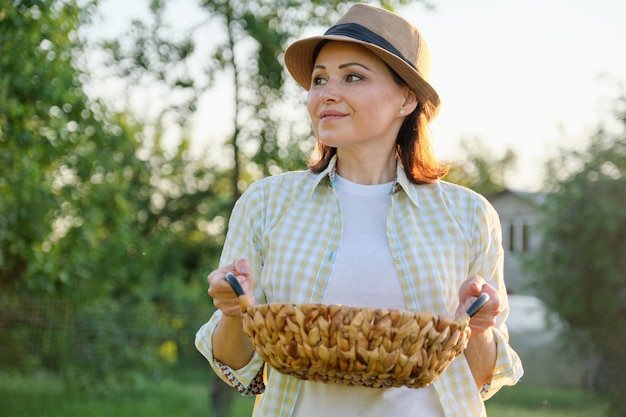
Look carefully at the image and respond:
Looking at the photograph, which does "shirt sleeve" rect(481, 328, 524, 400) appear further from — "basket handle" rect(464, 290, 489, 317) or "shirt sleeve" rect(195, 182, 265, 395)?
"shirt sleeve" rect(195, 182, 265, 395)

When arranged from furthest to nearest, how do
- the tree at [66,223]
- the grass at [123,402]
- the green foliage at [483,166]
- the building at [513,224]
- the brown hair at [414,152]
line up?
the green foliage at [483,166] → the building at [513,224] → the grass at [123,402] → the tree at [66,223] → the brown hair at [414,152]

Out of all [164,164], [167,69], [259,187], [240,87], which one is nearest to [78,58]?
[167,69]

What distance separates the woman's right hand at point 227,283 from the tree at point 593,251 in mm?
10926

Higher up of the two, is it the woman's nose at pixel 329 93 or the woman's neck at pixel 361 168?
the woman's nose at pixel 329 93

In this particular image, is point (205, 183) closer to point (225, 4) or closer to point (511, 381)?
point (225, 4)

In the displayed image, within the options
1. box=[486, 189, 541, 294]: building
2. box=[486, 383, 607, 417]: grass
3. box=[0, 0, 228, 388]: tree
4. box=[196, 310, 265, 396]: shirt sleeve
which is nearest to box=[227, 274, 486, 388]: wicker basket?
box=[196, 310, 265, 396]: shirt sleeve

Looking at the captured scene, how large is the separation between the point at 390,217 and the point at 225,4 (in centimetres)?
828

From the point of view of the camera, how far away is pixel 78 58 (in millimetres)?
9539

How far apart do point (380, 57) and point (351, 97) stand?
0.46ft

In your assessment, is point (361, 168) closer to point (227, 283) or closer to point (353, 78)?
point (353, 78)

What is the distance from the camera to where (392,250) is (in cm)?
217

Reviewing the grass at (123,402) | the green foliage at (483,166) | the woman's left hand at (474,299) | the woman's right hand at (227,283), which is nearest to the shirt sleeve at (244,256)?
the woman's right hand at (227,283)

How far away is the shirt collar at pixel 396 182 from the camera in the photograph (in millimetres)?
2283

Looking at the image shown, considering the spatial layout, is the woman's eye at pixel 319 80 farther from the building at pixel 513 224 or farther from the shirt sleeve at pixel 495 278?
the building at pixel 513 224
